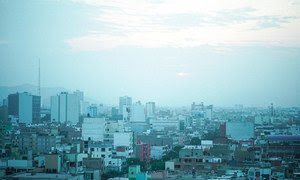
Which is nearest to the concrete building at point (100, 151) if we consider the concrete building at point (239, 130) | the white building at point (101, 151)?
the white building at point (101, 151)

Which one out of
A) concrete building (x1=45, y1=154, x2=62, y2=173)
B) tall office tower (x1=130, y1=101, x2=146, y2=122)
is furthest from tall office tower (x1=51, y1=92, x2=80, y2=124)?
concrete building (x1=45, y1=154, x2=62, y2=173)

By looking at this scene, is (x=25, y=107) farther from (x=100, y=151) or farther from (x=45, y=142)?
(x=100, y=151)

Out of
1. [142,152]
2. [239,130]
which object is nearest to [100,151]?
[142,152]

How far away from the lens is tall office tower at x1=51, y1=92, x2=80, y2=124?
23938mm

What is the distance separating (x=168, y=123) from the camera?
1085 inches

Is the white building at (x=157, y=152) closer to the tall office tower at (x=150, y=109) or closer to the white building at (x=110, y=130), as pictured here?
the white building at (x=110, y=130)

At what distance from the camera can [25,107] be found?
20969 millimetres

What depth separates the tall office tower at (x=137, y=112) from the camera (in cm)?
2717

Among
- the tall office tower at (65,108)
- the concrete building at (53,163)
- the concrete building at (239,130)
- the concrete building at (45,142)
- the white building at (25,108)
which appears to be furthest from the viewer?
the tall office tower at (65,108)

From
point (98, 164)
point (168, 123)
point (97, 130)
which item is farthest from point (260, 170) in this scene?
point (168, 123)

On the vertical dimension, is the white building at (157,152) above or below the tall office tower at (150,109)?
below

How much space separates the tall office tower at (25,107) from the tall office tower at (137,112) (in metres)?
6.52

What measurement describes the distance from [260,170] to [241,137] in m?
8.83

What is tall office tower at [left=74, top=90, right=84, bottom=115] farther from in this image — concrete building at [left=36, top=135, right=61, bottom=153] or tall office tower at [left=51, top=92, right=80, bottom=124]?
concrete building at [left=36, top=135, right=61, bottom=153]
